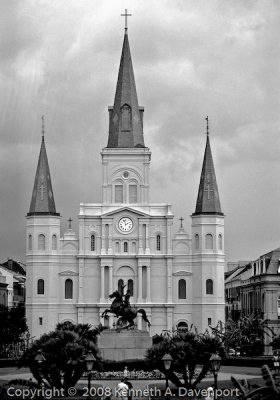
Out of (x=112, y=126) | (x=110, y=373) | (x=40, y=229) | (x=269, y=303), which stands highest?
(x=112, y=126)

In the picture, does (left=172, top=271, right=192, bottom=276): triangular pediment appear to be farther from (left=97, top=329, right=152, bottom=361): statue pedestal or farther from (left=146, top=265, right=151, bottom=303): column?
(left=97, top=329, right=152, bottom=361): statue pedestal

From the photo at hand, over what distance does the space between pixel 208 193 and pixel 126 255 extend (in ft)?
39.4

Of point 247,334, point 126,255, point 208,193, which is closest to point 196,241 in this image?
point 208,193

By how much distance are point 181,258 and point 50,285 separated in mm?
15546

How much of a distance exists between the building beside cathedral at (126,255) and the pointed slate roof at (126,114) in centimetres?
157

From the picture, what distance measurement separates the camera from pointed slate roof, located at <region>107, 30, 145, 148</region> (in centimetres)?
11256

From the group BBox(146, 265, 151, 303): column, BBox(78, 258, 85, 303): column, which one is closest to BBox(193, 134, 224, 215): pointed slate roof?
BBox(146, 265, 151, 303): column

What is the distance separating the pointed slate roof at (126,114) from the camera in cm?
11256

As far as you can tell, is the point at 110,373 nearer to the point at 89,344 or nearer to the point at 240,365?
the point at 89,344

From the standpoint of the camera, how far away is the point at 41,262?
357 ft

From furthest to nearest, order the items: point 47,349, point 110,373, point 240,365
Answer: point 240,365
point 110,373
point 47,349

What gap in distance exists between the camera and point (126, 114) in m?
113

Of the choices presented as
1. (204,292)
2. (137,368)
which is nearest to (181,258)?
(204,292)

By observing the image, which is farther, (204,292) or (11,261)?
(11,261)
